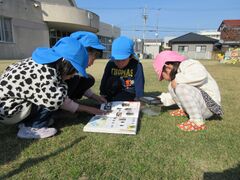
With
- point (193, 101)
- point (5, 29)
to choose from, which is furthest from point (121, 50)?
point (5, 29)

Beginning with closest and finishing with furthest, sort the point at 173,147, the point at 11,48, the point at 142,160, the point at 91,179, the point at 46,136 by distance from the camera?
the point at 91,179 < the point at 142,160 < the point at 173,147 < the point at 46,136 < the point at 11,48

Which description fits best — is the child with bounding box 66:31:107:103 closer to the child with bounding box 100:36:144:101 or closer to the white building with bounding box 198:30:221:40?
the child with bounding box 100:36:144:101

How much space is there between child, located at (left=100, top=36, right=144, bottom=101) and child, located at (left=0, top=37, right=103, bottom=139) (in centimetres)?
100

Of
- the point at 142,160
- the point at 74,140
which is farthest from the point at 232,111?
the point at 74,140

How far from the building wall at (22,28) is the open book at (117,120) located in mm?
13276

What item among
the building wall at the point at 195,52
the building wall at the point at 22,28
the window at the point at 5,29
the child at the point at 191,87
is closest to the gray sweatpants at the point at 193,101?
the child at the point at 191,87

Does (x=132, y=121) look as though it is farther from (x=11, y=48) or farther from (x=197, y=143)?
(x=11, y=48)

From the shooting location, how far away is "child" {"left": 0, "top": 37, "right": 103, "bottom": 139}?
1904 millimetres

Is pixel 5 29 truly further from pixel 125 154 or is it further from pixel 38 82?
pixel 125 154

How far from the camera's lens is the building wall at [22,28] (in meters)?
14.1

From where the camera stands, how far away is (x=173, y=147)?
1.92 metres

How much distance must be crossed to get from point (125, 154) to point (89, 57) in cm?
126

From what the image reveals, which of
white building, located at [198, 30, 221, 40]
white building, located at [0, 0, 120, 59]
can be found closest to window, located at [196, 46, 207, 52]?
white building, located at [0, 0, 120, 59]

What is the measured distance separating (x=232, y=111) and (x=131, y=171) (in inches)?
82.5
